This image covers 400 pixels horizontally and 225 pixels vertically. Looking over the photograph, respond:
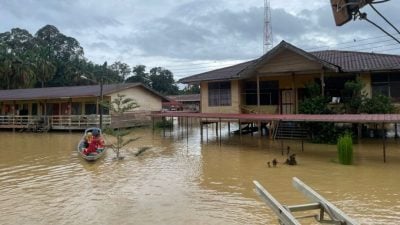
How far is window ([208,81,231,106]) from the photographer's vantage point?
23.5m

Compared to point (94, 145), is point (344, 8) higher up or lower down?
higher up

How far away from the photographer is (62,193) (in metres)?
10.4

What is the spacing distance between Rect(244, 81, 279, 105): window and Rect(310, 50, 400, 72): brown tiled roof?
11.1 feet

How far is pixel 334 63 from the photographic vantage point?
70.7 feet

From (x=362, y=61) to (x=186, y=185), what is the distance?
1501 centimetres

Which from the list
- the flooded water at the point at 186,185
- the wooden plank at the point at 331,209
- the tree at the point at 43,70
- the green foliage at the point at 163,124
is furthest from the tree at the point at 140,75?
the wooden plank at the point at 331,209

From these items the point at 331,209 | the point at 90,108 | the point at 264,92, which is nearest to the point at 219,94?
the point at 264,92

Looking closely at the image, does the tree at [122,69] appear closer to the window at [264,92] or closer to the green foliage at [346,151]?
the window at [264,92]

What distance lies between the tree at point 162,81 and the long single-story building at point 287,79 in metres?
48.2

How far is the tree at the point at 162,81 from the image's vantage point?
72875 mm

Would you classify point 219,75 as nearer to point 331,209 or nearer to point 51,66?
point 331,209

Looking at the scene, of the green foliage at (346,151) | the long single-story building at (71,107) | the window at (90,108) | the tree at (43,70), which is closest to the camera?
the green foliage at (346,151)

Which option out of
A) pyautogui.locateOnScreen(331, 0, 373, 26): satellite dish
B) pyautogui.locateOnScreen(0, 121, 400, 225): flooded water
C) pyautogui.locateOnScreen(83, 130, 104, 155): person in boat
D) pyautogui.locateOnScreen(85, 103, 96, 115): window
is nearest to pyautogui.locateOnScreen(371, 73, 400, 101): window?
pyautogui.locateOnScreen(0, 121, 400, 225): flooded water

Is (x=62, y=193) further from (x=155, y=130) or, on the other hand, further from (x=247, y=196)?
(x=155, y=130)
